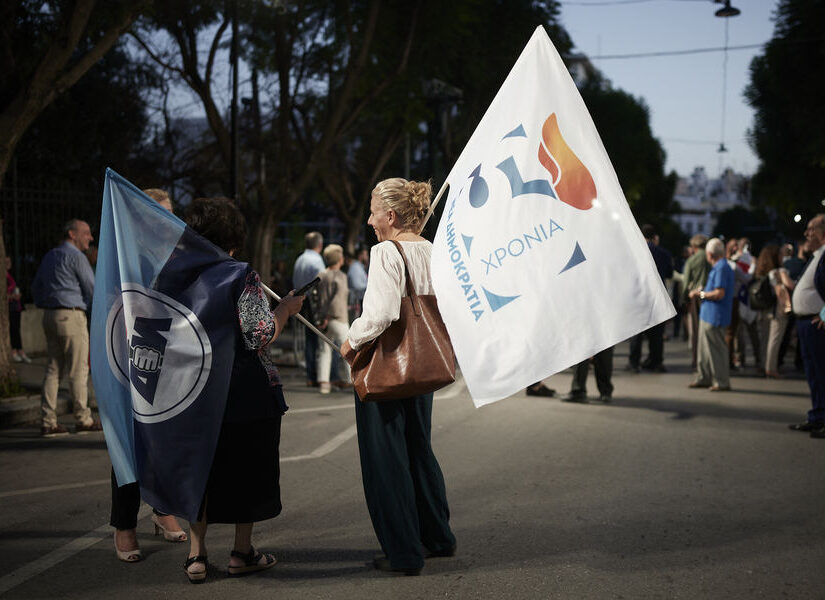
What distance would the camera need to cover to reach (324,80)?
66.8 ft

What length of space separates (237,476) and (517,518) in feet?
5.95

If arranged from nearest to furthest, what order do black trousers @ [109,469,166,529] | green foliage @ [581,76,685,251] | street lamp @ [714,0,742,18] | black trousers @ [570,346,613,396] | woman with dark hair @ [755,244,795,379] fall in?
black trousers @ [109,469,166,529] → black trousers @ [570,346,613,396] → woman with dark hair @ [755,244,795,379] → street lamp @ [714,0,742,18] → green foliage @ [581,76,685,251]

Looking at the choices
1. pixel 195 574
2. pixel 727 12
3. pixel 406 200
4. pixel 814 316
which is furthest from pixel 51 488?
pixel 727 12

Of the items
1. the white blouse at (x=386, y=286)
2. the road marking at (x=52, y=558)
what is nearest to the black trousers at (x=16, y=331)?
the road marking at (x=52, y=558)

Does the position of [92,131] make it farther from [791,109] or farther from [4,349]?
[791,109]

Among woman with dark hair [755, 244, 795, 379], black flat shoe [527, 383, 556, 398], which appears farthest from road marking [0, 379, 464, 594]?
woman with dark hair [755, 244, 795, 379]

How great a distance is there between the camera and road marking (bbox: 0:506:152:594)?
4.14m

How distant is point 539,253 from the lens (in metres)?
3.86

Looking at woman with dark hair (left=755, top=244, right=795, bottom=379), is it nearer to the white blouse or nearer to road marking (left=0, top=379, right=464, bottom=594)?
road marking (left=0, top=379, right=464, bottom=594)

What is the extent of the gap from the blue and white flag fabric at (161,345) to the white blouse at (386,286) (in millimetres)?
581

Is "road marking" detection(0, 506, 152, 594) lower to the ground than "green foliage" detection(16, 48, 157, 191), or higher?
lower

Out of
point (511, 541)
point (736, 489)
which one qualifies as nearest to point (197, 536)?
point (511, 541)

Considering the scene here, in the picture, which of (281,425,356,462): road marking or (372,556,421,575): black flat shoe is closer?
(372,556,421,575): black flat shoe

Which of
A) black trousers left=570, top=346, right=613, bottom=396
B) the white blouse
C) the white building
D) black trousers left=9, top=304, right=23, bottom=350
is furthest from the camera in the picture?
the white building
